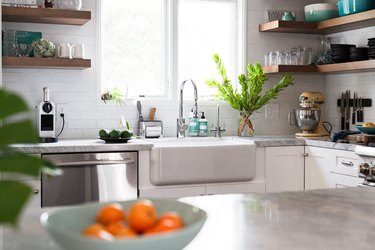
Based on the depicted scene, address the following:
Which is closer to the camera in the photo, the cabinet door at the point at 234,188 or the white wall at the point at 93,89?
the cabinet door at the point at 234,188

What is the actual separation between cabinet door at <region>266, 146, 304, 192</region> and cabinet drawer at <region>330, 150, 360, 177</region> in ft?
1.28

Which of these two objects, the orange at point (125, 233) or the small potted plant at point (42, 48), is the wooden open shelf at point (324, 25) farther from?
the orange at point (125, 233)

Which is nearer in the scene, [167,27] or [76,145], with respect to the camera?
[76,145]

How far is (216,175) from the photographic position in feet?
13.8

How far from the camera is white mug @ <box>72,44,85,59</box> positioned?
427 cm

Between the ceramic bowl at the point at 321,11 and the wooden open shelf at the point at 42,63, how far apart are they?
2.14 meters

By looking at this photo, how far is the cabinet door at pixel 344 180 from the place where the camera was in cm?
386

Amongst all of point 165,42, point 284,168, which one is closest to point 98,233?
point 284,168

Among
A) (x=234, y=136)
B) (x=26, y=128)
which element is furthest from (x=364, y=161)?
(x=26, y=128)

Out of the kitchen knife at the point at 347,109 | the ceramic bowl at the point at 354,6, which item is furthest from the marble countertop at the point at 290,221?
the kitchen knife at the point at 347,109

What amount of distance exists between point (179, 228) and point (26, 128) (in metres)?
0.54

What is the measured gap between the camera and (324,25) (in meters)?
4.87

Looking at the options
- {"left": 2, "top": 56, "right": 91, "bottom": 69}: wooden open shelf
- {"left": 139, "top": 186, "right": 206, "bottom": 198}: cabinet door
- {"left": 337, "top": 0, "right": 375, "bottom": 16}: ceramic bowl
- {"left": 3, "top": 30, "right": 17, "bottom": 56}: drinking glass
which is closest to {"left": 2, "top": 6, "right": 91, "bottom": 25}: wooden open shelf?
{"left": 3, "top": 30, "right": 17, "bottom": 56}: drinking glass

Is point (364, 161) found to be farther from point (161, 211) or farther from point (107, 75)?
point (161, 211)
